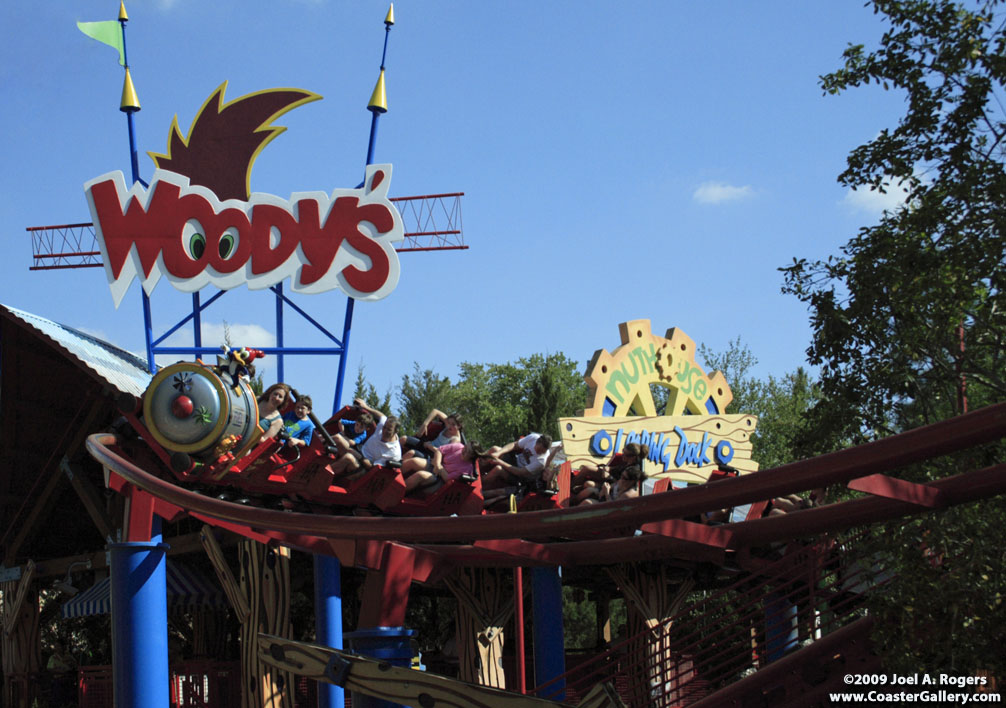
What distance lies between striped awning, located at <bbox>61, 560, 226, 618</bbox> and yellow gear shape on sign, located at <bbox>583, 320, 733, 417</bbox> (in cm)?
559

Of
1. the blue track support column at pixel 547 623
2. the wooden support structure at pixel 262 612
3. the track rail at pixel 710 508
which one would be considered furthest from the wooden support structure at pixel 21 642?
the blue track support column at pixel 547 623

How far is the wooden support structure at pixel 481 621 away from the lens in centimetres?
1422

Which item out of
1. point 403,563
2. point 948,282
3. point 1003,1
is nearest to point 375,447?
point 403,563

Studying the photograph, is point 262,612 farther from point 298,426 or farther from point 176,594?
point 176,594

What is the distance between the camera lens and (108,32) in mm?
16312

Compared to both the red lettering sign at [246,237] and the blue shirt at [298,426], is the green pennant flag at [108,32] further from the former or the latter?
the blue shirt at [298,426]

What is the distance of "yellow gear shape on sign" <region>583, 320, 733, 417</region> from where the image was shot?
15.8m

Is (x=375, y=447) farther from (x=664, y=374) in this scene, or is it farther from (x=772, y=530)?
(x=664, y=374)

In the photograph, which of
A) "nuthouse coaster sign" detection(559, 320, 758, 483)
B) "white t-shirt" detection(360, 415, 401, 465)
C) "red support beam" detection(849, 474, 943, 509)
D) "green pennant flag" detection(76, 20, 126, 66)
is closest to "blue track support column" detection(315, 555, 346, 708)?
"white t-shirt" detection(360, 415, 401, 465)

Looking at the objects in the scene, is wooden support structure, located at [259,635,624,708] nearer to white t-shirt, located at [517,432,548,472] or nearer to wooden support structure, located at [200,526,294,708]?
wooden support structure, located at [200,526,294,708]

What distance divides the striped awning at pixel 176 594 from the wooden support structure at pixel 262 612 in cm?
214

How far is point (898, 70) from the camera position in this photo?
802 centimetres

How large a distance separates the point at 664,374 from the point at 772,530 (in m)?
8.87

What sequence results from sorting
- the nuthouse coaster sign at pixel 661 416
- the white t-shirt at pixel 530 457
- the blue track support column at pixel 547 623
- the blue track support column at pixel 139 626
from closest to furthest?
the blue track support column at pixel 139 626 → the blue track support column at pixel 547 623 → the white t-shirt at pixel 530 457 → the nuthouse coaster sign at pixel 661 416
